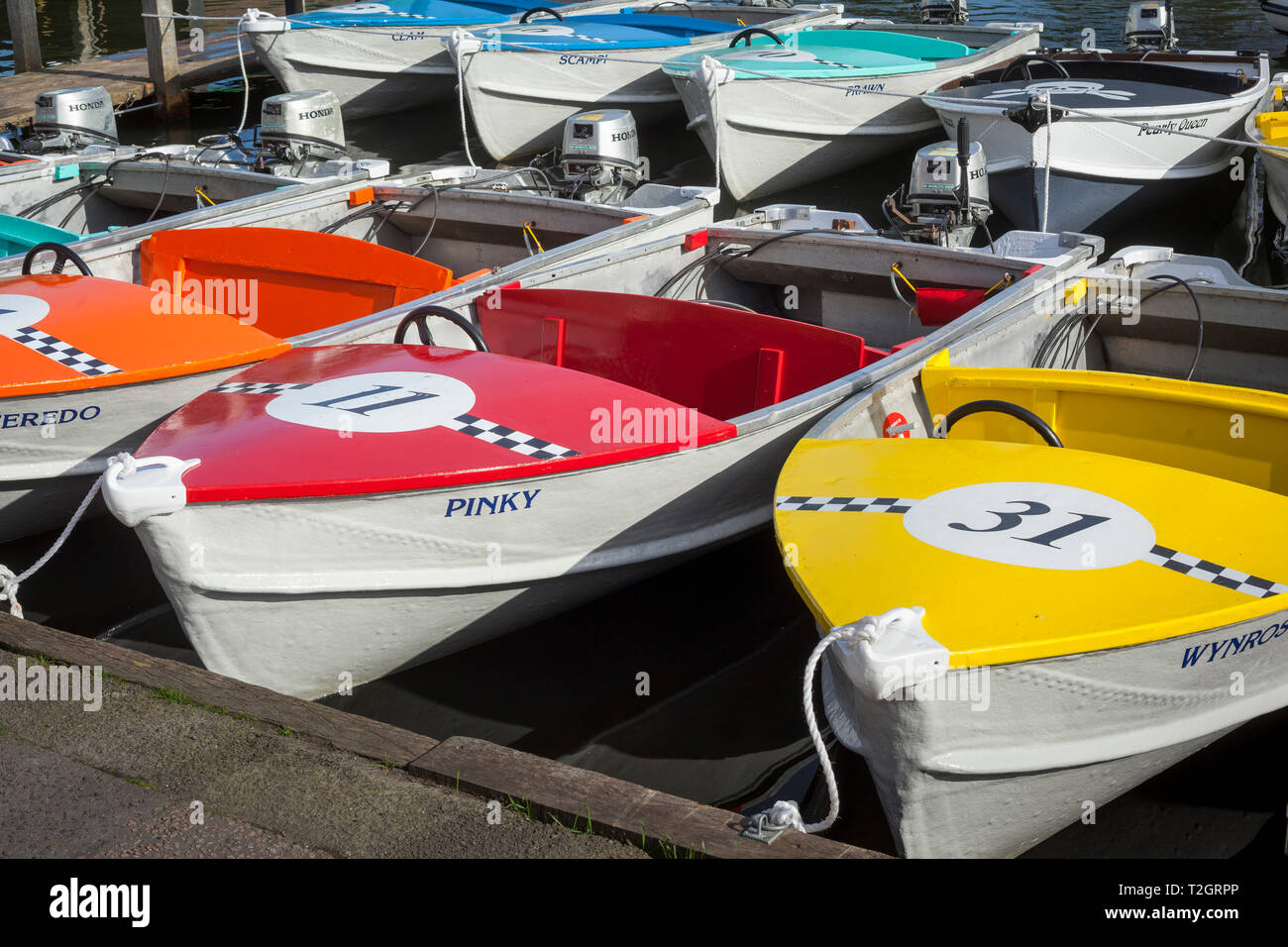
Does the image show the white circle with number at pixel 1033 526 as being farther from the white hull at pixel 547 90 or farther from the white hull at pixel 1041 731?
the white hull at pixel 547 90

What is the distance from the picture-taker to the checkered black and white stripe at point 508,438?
413cm

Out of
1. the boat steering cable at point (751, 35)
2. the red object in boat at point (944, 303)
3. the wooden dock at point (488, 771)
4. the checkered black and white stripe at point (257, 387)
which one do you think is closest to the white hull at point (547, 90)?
the boat steering cable at point (751, 35)

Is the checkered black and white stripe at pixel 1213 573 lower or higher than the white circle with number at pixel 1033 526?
lower

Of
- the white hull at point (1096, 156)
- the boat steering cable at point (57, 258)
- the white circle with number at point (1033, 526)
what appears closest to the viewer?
the white circle with number at point (1033, 526)

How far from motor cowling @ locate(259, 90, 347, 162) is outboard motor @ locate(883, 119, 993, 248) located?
424 centimetres

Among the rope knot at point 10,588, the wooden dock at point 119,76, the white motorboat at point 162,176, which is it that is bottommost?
the rope knot at point 10,588

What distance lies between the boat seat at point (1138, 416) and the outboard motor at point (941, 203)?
277 cm

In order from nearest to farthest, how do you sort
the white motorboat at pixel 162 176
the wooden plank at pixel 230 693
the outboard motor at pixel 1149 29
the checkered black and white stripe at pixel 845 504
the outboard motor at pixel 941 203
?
the wooden plank at pixel 230 693
the checkered black and white stripe at pixel 845 504
the outboard motor at pixel 941 203
the white motorboat at pixel 162 176
the outboard motor at pixel 1149 29

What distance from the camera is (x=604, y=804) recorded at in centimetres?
317

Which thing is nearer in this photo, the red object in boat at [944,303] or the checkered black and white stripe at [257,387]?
the checkered black and white stripe at [257,387]

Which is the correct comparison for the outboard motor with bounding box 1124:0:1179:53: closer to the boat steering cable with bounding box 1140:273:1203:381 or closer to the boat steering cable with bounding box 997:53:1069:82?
the boat steering cable with bounding box 997:53:1069:82

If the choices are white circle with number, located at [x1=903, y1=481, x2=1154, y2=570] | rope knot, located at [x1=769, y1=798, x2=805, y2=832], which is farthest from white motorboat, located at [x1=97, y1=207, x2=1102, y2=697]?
rope knot, located at [x1=769, y1=798, x2=805, y2=832]

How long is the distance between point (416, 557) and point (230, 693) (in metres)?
0.71
